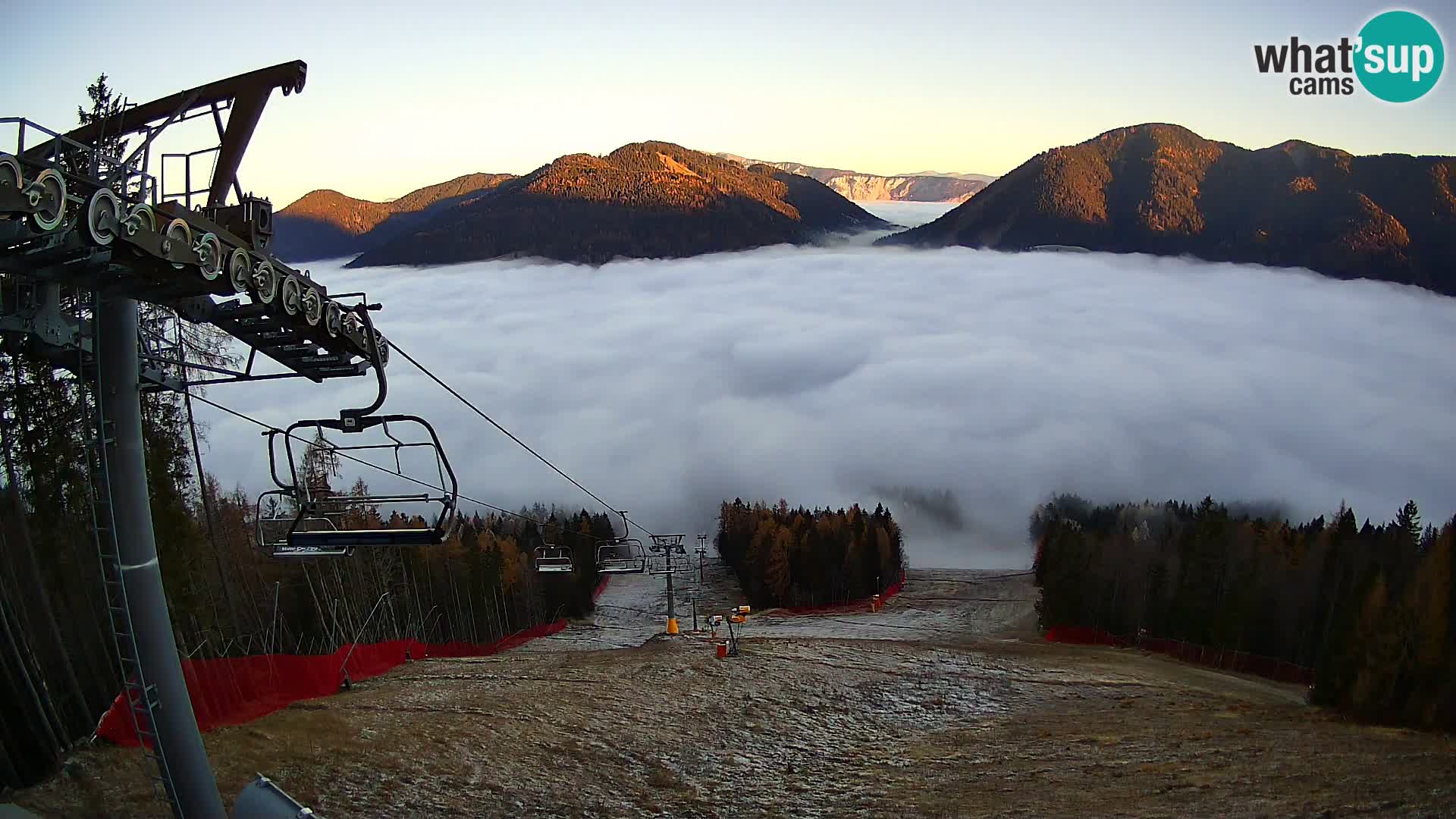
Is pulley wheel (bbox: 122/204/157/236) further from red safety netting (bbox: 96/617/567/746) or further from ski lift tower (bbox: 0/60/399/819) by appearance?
red safety netting (bbox: 96/617/567/746)

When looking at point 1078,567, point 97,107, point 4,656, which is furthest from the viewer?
point 1078,567

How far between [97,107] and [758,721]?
22929mm

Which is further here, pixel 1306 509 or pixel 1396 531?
pixel 1306 509

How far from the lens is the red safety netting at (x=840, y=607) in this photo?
78438 millimetres

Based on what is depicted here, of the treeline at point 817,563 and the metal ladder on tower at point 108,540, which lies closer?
the metal ladder on tower at point 108,540

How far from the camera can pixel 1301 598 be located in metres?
51.5

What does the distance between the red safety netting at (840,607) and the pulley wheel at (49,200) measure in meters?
71.7

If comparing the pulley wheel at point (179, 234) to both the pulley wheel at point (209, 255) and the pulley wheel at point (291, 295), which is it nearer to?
the pulley wheel at point (209, 255)

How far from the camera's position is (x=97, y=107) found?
74.1 ft

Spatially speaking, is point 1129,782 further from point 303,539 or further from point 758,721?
point 303,539

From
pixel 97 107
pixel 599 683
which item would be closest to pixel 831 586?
pixel 599 683

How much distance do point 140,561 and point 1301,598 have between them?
2161 inches

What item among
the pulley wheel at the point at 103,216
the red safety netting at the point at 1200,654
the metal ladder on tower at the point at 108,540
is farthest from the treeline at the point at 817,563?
the pulley wheel at the point at 103,216

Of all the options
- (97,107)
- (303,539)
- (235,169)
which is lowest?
(303,539)
